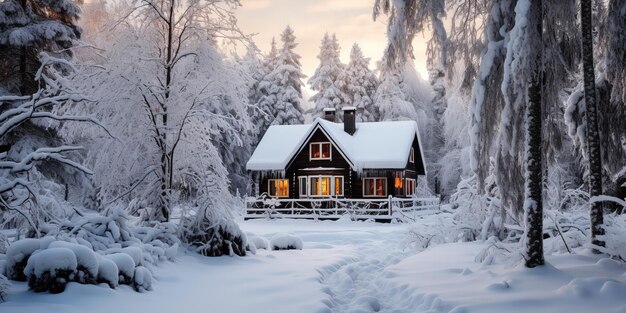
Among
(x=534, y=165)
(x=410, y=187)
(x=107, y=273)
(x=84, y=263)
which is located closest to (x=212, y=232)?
(x=107, y=273)

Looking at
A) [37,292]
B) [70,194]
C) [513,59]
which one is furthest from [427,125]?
[37,292]

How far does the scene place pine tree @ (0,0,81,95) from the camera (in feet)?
55.3

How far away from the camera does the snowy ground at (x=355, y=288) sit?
263 inches

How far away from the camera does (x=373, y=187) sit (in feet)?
106

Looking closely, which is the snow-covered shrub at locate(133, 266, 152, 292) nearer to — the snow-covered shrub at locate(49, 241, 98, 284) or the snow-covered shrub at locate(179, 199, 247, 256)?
the snow-covered shrub at locate(49, 241, 98, 284)

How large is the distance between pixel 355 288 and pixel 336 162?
23.1 m

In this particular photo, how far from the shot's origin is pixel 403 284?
9148 millimetres

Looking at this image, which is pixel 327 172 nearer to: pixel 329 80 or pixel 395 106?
pixel 395 106

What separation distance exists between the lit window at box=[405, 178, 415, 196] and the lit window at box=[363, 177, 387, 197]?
10.6ft

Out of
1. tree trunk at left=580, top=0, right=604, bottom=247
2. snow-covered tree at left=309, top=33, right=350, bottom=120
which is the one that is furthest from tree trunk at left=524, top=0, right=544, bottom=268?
snow-covered tree at left=309, top=33, right=350, bottom=120

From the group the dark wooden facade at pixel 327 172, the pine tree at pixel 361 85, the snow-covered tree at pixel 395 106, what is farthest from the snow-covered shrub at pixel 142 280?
the pine tree at pixel 361 85

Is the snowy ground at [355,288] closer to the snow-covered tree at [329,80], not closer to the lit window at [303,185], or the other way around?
the lit window at [303,185]

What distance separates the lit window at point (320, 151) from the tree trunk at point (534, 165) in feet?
79.9

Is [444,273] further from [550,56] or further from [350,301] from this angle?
[550,56]
